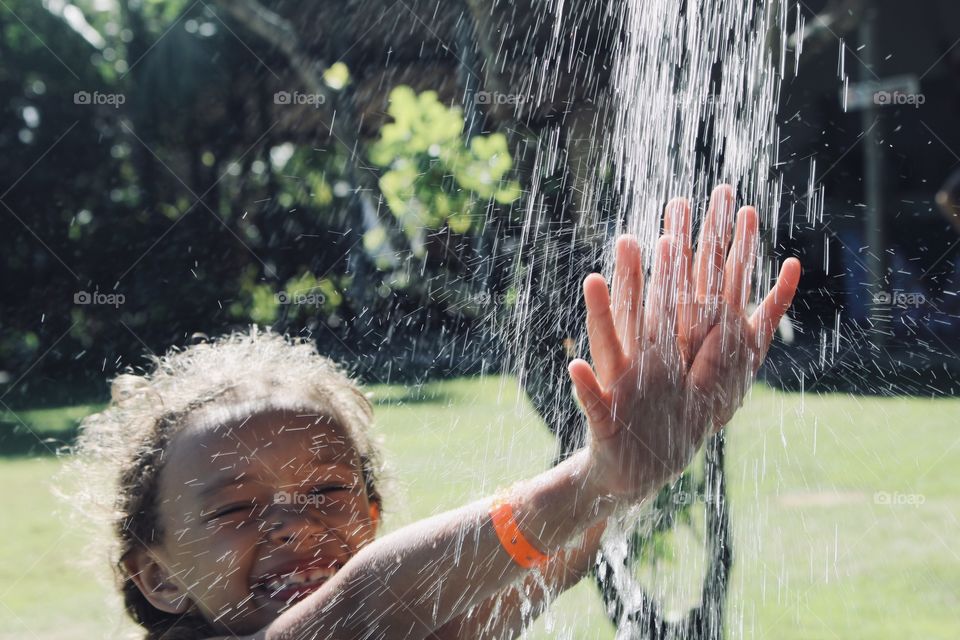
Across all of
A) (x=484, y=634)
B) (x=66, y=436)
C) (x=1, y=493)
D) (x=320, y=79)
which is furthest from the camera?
(x=66, y=436)

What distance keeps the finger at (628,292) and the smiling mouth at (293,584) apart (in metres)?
0.69

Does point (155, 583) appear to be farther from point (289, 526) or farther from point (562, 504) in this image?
point (562, 504)

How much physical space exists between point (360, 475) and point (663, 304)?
2.71ft

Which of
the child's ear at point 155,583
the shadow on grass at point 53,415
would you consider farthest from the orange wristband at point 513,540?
the shadow on grass at point 53,415

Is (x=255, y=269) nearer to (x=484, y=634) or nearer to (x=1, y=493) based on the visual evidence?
(x=1, y=493)

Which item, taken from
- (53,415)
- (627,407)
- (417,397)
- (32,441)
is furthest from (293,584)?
(53,415)

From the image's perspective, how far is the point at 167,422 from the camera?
A: 6.23 ft

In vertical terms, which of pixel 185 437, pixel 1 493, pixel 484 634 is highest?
pixel 185 437

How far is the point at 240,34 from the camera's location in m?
8.15

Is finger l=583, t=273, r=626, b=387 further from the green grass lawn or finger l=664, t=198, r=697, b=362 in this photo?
the green grass lawn

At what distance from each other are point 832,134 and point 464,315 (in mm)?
5024

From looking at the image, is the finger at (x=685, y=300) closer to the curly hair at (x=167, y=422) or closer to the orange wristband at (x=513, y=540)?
the orange wristband at (x=513, y=540)

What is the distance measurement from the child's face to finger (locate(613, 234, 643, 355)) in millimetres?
678

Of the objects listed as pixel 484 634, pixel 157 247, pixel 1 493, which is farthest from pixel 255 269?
pixel 484 634
